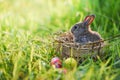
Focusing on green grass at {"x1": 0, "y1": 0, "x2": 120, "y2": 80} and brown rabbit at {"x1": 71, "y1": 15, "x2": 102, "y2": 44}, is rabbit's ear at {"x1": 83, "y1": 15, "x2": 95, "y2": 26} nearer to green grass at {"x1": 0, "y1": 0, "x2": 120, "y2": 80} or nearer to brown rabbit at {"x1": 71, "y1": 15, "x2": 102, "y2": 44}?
brown rabbit at {"x1": 71, "y1": 15, "x2": 102, "y2": 44}

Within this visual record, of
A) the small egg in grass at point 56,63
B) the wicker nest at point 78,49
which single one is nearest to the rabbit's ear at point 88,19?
the wicker nest at point 78,49

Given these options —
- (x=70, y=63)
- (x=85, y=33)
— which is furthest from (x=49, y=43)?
(x=70, y=63)

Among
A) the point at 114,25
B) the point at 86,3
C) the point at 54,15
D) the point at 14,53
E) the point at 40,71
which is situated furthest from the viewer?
the point at 54,15

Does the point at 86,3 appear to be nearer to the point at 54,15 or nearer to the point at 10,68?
the point at 54,15

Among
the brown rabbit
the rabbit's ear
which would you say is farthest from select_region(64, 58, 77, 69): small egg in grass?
the rabbit's ear

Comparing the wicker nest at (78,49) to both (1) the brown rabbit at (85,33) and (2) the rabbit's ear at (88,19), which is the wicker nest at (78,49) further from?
(2) the rabbit's ear at (88,19)

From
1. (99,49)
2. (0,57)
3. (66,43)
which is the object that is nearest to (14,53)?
(0,57)

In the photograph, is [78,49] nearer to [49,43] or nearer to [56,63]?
[56,63]
